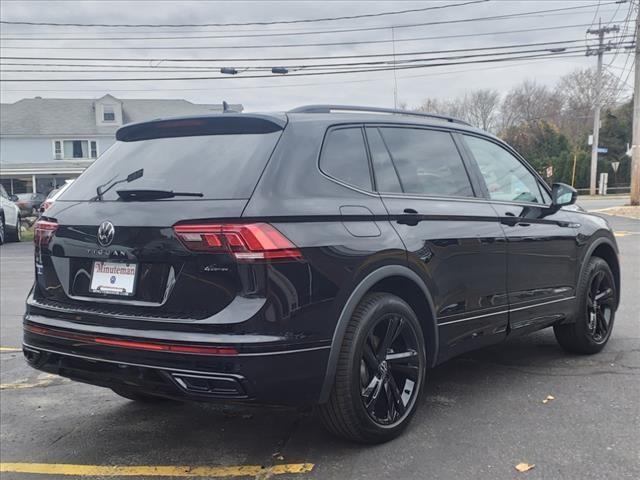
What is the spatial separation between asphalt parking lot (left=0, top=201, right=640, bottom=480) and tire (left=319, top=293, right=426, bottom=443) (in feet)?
0.54

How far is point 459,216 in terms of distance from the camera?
165 inches

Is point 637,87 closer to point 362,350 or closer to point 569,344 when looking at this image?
point 569,344

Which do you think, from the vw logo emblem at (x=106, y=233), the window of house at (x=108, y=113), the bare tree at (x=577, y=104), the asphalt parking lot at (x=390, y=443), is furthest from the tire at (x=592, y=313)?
the bare tree at (x=577, y=104)

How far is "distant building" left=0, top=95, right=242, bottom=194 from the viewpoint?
145 ft

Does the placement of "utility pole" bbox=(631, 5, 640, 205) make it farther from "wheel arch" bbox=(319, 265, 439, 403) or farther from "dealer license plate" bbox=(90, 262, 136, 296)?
"dealer license plate" bbox=(90, 262, 136, 296)

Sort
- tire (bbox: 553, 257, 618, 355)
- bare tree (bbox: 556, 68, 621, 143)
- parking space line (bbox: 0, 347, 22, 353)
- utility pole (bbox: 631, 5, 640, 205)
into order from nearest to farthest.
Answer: tire (bbox: 553, 257, 618, 355) → parking space line (bbox: 0, 347, 22, 353) → utility pole (bbox: 631, 5, 640, 205) → bare tree (bbox: 556, 68, 621, 143)

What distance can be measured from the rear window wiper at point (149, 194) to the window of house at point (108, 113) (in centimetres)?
4434

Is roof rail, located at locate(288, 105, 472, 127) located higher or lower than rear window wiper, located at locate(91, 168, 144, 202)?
higher

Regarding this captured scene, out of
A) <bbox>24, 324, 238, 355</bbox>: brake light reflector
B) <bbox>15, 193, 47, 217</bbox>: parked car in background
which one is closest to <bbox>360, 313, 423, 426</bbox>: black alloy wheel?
<bbox>24, 324, 238, 355</bbox>: brake light reflector

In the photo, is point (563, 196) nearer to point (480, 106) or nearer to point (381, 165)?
point (381, 165)

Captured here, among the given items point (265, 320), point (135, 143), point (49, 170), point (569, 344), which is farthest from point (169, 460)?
point (49, 170)

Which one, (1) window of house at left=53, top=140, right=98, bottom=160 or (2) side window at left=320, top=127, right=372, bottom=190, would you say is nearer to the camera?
(2) side window at left=320, top=127, right=372, bottom=190

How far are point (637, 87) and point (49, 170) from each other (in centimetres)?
3566

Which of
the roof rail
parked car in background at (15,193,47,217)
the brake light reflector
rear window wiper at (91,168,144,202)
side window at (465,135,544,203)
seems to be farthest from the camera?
parked car in background at (15,193,47,217)
